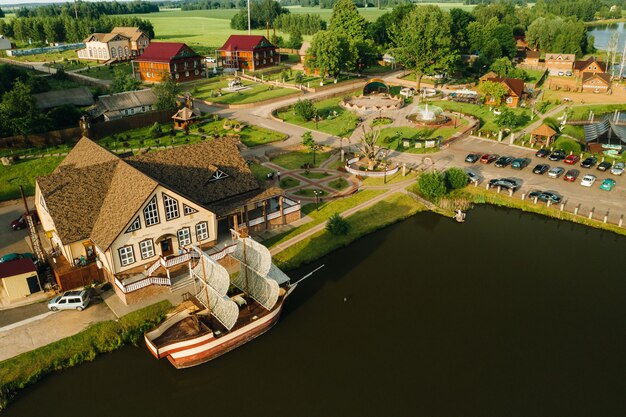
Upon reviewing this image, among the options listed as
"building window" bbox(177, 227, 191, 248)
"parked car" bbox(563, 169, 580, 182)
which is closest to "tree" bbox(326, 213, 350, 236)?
"building window" bbox(177, 227, 191, 248)

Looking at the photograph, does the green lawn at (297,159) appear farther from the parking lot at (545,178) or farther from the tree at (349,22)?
the tree at (349,22)

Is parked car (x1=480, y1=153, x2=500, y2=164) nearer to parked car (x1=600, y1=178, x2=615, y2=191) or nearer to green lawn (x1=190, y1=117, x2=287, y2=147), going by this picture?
parked car (x1=600, y1=178, x2=615, y2=191)

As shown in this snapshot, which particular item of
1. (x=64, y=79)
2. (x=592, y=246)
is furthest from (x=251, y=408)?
(x=64, y=79)

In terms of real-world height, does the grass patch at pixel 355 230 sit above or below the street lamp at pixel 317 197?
below

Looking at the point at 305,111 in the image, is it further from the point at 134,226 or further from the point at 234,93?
the point at 134,226

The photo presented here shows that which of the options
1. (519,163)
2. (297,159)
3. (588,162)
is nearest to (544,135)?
(588,162)

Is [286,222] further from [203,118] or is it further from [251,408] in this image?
[203,118]

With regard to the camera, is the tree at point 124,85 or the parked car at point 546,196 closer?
the parked car at point 546,196

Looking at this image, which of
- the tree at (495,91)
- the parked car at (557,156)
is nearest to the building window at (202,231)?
the parked car at (557,156)
